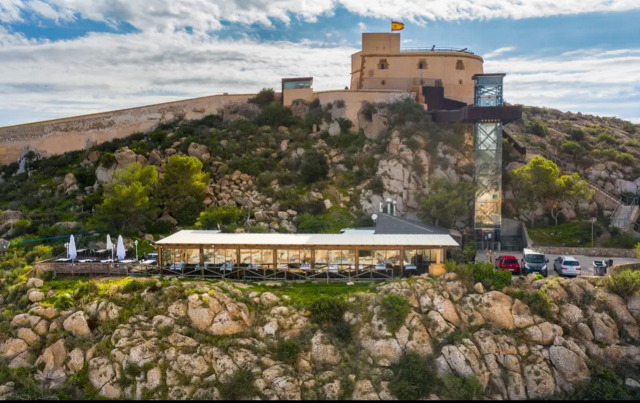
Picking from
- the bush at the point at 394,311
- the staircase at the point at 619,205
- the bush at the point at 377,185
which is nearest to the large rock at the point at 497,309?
the bush at the point at 394,311

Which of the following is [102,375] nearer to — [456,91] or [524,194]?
[524,194]

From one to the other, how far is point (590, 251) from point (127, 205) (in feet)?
88.0

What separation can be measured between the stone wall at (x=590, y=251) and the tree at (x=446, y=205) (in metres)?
4.88

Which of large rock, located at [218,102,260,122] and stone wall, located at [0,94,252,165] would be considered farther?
stone wall, located at [0,94,252,165]

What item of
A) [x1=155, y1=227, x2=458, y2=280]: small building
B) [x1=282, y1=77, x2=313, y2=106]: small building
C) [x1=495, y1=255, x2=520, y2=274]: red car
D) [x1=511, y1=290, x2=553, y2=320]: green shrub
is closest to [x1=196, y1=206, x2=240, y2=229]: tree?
[x1=155, y1=227, x2=458, y2=280]: small building

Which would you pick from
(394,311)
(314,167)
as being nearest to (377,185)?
(314,167)

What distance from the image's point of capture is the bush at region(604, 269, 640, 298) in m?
23.9

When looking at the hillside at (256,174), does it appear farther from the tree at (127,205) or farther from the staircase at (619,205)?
the staircase at (619,205)

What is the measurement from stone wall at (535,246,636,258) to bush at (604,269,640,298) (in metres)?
6.53

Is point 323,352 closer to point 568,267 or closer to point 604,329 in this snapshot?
point 604,329

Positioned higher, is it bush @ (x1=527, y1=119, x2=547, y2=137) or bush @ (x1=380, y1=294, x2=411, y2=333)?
bush @ (x1=527, y1=119, x2=547, y2=137)

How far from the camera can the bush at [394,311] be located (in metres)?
21.6

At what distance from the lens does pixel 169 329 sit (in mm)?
20984

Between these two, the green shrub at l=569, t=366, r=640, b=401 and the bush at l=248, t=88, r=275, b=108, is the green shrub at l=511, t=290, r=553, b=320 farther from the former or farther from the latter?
the bush at l=248, t=88, r=275, b=108
